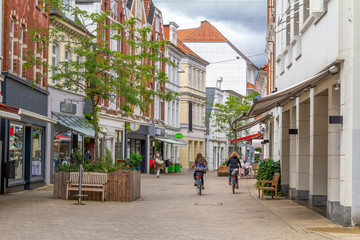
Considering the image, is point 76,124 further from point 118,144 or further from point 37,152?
point 118,144

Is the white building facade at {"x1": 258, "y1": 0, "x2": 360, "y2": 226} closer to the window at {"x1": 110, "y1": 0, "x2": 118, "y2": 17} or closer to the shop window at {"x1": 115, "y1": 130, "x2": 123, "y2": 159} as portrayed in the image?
the window at {"x1": 110, "y1": 0, "x2": 118, "y2": 17}

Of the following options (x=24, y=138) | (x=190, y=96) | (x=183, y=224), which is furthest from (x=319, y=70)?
(x=190, y=96)

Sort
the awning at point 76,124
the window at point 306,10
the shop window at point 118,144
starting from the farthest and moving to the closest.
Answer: the shop window at point 118,144
the awning at point 76,124
the window at point 306,10

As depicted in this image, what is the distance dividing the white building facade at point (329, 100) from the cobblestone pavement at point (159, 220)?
737mm

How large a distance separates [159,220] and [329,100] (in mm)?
4573

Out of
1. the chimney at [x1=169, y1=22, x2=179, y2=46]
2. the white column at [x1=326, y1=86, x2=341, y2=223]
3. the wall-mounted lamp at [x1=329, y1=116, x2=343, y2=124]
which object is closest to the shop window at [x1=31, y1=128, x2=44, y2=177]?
the white column at [x1=326, y1=86, x2=341, y2=223]

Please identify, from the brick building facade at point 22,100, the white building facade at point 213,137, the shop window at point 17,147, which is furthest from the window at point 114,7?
the white building facade at point 213,137

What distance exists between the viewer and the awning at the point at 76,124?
32.2m

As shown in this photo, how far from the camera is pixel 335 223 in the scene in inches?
559

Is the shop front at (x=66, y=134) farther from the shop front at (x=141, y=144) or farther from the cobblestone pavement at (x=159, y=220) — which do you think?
the shop front at (x=141, y=144)

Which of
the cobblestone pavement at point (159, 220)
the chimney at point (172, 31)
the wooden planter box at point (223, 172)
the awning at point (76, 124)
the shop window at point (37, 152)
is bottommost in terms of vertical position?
the wooden planter box at point (223, 172)

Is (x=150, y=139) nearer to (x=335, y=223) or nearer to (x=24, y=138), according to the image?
(x=24, y=138)

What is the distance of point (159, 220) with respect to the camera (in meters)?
15.3

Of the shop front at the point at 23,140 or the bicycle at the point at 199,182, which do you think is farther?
the bicycle at the point at 199,182
